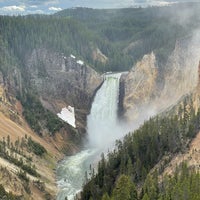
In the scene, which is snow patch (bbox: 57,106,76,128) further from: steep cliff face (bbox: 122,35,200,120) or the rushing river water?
steep cliff face (bbox: 122,35,200,120)

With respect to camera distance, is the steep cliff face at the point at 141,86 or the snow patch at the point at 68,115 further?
the snow patch at the point at 68,115

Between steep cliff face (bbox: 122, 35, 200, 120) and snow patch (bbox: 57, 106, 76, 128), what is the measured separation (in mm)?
15115

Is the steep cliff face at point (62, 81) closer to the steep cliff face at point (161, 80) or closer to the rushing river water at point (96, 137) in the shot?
the rushing river water at point (96, 137)

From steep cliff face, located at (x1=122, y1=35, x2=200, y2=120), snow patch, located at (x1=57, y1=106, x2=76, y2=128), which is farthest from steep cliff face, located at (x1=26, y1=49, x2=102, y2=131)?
steep cliff face, located at (x1=122, y1=35, x2=200, y2=120)

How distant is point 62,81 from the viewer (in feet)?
496

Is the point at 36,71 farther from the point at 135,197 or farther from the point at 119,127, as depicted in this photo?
the point at 135,197

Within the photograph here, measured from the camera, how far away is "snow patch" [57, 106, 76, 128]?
5487 inches

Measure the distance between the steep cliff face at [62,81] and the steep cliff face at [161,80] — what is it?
42.3 feet

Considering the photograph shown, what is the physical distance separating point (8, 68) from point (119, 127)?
3498 cm

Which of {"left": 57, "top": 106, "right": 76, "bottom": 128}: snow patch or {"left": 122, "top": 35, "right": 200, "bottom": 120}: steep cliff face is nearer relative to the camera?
{"left": 122, "top": 35, "right": 200, "bottom": 120}: steep cliff face

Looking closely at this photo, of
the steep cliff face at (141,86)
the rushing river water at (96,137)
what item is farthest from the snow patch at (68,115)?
the steep cliff face at (141,86)

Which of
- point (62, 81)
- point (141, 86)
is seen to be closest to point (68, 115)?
point (62, 81)

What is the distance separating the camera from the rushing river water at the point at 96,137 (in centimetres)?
10112

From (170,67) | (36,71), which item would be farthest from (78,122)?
(170,67)
